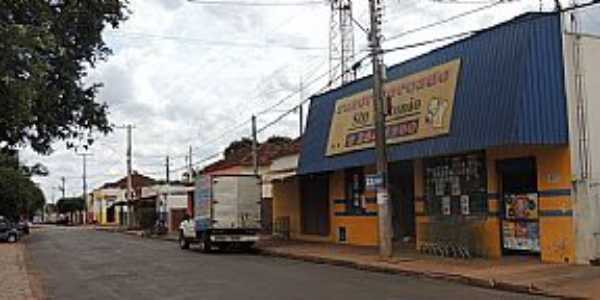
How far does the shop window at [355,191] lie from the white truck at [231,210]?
365 centimetres

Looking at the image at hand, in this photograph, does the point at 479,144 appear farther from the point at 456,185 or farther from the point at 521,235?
the point at 456,185

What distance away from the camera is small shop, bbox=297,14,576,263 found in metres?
21.2

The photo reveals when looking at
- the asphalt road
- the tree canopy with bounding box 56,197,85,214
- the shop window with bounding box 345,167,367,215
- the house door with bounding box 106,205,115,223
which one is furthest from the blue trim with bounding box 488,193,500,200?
the tree canopy with bounding box 56,197,85,214

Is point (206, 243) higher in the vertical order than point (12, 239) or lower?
higher

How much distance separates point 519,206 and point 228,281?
813cm

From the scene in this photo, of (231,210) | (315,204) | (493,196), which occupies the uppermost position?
(493,196)

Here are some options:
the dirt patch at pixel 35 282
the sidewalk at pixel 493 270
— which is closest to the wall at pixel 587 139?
the sidewalk at pixel 493 270

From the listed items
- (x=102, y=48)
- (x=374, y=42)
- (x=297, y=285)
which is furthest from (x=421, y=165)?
(x=102, y=48)

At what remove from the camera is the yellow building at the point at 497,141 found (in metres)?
21.1

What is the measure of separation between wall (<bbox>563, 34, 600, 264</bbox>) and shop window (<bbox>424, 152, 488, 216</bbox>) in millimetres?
3583

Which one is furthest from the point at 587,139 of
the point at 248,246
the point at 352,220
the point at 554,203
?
the point at 248,246

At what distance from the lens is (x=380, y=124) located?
2478cm

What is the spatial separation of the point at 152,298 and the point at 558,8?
39.5 feet

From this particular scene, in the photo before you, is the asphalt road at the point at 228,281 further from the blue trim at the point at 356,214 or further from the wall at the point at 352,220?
the blue trim at the point at 356,214
